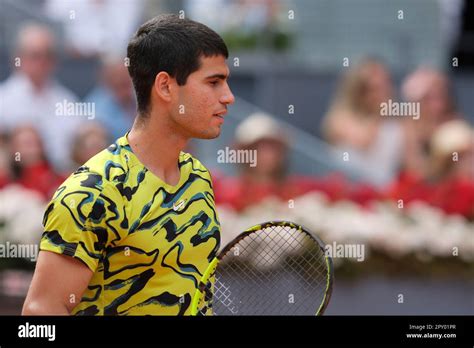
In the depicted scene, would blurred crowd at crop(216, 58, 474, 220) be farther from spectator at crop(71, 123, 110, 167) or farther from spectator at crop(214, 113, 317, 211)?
spectator at crop(71, 123, 110, 167)

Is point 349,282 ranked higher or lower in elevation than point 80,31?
lower

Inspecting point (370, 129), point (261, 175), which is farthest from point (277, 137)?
point (370, 129)

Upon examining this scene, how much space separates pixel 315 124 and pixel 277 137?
1.04m

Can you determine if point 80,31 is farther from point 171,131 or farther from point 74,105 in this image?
point 171,131

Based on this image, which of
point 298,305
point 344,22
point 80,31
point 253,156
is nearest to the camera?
point 298,305

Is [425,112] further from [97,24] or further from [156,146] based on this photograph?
[156,146]

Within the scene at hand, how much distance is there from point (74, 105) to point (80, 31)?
1024 millimetres

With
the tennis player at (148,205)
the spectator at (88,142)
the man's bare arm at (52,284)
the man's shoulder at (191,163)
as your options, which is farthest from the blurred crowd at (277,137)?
the man's bare arm at (52,284)

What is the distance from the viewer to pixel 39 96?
6844 millimetres

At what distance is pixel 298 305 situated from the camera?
3.17m

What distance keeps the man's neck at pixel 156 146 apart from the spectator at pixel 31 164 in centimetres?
347

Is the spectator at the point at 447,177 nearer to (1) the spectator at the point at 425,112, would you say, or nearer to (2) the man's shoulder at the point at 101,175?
(1) the spectator at the point at 425,112
